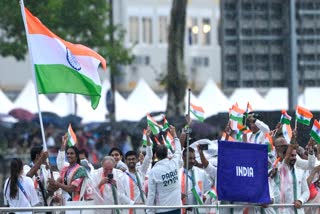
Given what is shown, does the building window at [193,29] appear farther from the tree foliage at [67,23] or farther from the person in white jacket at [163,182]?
the person in white jacket at [163,182]

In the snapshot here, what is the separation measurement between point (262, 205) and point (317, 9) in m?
12.3

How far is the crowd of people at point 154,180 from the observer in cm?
1700

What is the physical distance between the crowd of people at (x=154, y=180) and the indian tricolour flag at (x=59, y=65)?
866 mm

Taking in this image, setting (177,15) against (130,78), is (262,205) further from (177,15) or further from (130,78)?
(130,78)

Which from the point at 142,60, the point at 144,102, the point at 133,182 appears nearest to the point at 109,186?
the point at 133,182

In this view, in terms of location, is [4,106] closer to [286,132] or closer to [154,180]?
[286,132]

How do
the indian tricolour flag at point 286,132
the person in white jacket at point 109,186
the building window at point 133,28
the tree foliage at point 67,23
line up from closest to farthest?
the person in white jacket at point 109,186, the indian tricolour flag at point 286,132, the tree foliage at point 67,23, the building window at point 133,28

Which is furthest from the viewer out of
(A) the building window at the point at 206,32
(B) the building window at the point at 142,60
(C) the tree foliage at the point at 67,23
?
(A) the building window at the point at 206,32

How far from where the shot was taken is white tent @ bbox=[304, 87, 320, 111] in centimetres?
4062

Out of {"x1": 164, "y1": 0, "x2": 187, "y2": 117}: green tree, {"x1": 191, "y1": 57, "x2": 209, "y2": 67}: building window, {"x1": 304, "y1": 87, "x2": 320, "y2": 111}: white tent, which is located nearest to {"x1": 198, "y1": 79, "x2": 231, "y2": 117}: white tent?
{"x1": 304, "y1": 87, "x2": 320, "y2": 111}: white tent

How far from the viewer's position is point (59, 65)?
17.7m

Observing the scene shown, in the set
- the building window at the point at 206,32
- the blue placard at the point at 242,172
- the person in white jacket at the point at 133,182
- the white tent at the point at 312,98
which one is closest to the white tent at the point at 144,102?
the white tent at the point at 312,98

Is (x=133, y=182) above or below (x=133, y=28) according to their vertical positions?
above

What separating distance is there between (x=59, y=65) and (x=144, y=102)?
27.8 m
